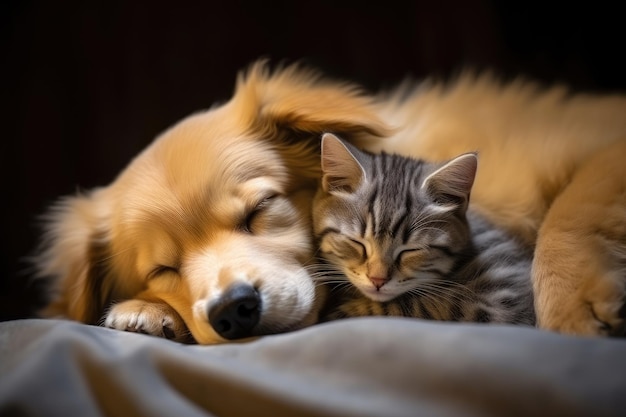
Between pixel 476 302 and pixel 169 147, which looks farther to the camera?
pixel 169 147

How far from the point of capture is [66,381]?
0.90m

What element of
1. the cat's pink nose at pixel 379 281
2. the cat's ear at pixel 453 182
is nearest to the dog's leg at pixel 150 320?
the cat's pink nose at pixel 379 281

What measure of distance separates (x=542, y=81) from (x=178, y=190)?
1244mm

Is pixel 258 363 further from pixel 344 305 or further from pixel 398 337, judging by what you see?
pixel 344 305

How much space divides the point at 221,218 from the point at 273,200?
0.12 meters

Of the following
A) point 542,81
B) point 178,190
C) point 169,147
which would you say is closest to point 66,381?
point 178,190

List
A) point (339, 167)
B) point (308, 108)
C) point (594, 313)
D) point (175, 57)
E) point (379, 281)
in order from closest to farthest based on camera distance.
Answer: point (594, 313) → point (379, 281) → point (339, 167) → point (308, 108) → point (175, 57)

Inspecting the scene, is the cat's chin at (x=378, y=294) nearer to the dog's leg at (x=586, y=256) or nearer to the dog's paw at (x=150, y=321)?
the dog's leg at (x=586, y=256)

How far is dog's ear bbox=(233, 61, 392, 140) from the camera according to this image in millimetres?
1492

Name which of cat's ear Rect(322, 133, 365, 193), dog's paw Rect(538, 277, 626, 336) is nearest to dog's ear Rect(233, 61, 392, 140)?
cat's ear Rect(322, 133, 365, 193)

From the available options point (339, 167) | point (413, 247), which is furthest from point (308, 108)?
point (413, 247)

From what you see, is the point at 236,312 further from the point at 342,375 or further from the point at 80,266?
Result: the point at 80,266

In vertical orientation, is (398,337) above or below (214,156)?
below

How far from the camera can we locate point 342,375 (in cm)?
89
